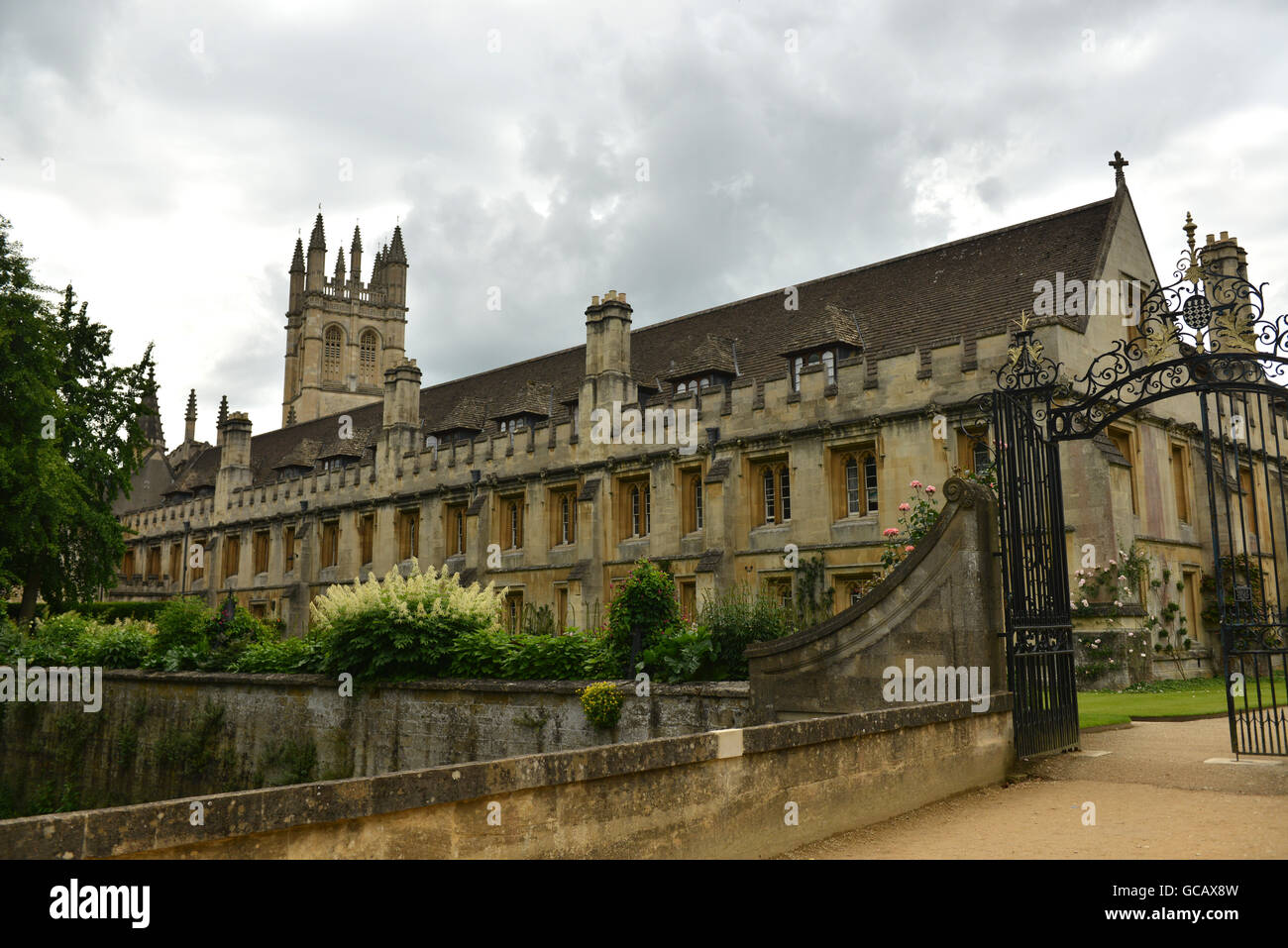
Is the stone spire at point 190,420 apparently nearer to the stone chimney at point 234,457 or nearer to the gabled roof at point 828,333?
the stone chimney at point 234,457

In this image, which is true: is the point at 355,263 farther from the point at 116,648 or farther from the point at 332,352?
the point at 116,648

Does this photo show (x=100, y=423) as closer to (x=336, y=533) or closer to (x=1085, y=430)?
(x=336, y=533)

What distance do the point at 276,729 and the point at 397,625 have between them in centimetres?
325

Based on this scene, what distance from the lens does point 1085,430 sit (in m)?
9.88

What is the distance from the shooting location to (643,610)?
12.8 meters

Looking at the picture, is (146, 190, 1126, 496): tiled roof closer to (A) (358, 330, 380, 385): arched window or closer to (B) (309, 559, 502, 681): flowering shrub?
(B) (309, 559, 502, 681): flowering shrub

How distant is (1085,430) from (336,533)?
102 ft

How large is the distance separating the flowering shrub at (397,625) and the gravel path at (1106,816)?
8710 millimetres

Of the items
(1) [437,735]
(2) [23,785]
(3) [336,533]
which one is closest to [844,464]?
(1) [437,735]

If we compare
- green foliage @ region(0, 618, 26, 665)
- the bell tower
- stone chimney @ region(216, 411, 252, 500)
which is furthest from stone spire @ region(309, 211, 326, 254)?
green foliage @ region(0, 618, 26, 665)

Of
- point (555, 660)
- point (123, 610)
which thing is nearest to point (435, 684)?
point (555, 660)

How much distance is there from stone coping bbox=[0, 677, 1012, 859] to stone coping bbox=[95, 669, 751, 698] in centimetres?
540
